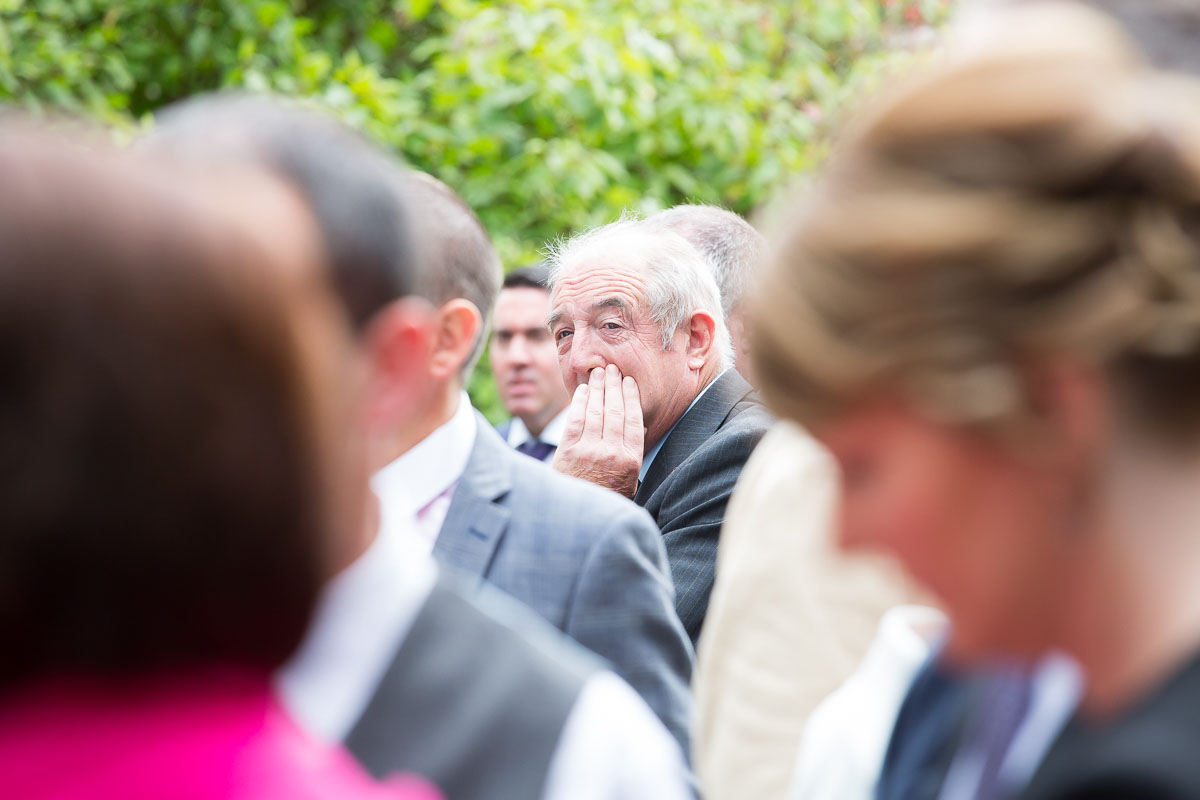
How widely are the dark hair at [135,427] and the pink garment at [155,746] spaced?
0.09 feet

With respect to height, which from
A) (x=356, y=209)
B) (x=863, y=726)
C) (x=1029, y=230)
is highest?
(x=1029, y=230)

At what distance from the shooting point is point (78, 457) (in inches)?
33.5

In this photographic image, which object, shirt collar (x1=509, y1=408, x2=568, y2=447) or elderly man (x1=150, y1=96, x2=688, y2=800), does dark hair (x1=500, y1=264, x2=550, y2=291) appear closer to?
shirt collar (x1=509, y1=408, x2=568, y2=447)

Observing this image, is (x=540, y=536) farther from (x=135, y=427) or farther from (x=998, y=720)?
(x=135, y=427)

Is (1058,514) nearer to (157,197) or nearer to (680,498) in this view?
(157,197)

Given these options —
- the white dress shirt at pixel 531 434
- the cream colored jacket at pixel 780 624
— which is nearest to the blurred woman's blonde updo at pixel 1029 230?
the cream colored jacket at pixel 780 624

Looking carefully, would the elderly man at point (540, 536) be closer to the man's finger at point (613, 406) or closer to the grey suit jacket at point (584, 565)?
the grey suit jacket at point (584, 565)

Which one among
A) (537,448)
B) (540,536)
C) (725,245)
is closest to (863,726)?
(540,536)

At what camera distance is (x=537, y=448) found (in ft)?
20.1

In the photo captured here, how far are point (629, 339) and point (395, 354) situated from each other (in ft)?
8.55

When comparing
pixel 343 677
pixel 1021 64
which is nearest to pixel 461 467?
pixel 343 677

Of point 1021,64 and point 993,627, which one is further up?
point 1021,64

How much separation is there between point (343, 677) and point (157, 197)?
68cm

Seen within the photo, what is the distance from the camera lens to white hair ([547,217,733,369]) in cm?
388
